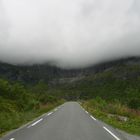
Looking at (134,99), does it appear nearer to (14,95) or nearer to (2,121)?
(14,95)

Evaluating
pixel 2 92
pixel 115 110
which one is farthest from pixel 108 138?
pixel 2 92

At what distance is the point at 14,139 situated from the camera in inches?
535

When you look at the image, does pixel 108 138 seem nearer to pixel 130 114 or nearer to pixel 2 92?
pixel 130 114

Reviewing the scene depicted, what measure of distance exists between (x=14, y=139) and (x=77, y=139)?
2371mm

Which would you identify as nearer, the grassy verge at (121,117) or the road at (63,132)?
the road at (63,132)

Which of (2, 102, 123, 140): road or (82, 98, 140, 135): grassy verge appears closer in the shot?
(2, 102, 123, 140): road

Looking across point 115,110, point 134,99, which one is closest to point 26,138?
point 115,110

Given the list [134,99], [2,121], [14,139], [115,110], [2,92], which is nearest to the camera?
[14,139]

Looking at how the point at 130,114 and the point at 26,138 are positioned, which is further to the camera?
the point at 130,114

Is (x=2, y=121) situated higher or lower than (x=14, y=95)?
lower

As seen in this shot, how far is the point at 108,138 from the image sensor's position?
14.5 meters

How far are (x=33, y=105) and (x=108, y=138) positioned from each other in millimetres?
32657

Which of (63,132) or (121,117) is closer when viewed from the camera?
(63,132)

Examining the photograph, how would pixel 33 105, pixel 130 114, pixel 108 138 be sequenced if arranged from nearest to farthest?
pixel 108 138 < pixel 130 114 < pixel 33 105
